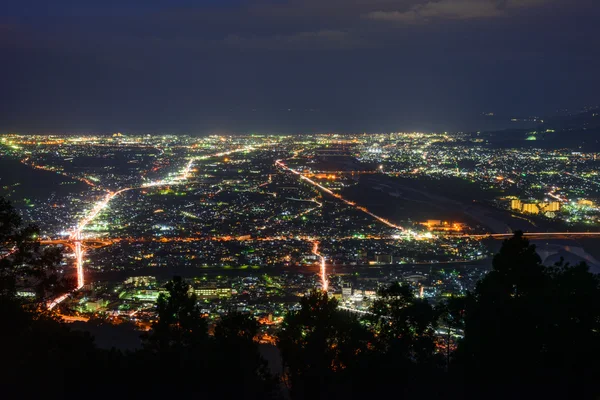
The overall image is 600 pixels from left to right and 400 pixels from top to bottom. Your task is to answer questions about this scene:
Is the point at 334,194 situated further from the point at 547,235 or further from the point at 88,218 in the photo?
the point at 88,218

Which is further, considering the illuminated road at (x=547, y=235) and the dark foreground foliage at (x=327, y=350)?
the illuminated road at (x=547, y=235)

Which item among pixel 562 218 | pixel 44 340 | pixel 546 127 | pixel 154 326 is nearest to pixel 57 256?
pixel 44 340

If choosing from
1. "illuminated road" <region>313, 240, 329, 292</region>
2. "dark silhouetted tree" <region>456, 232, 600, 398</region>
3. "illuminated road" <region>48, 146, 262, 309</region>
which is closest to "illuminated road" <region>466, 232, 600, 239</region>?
"illuminated road" <region>313, 240, 329, 292</region>

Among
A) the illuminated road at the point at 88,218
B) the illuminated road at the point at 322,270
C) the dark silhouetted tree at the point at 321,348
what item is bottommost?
the illuminated road at the point at 322,270

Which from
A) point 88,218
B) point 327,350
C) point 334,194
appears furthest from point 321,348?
point 334,194

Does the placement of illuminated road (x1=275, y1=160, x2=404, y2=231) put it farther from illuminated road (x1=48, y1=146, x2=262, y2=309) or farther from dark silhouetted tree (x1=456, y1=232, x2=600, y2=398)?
dark silhouetted tree (x1=456, y1=232, x2=600, y2=398)

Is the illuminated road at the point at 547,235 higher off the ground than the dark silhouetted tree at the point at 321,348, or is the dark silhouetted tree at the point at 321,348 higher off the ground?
the dark silhouetted tree at the point at 321,348

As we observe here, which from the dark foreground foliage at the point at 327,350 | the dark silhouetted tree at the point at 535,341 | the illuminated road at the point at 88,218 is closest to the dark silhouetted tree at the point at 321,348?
the dark foreground foliage at the point at 327,350

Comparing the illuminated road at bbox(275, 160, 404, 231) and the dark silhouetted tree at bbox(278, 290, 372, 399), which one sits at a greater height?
the dark silhouetted tree at bbox(278, 290, 372, 399)

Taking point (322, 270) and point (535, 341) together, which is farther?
point (322, 270)

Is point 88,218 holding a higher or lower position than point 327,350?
lower

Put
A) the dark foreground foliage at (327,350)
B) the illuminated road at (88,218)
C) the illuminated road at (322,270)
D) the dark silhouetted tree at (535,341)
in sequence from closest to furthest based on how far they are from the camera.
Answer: the dark foreground foliage at (327,350), the dark silhouetted tree at (535,341), the illuminated road at (322,270), the illuminated road at (88,218)

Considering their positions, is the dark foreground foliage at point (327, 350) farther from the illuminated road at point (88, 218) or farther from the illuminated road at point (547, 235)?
the illuminated road at point (547, 235)
